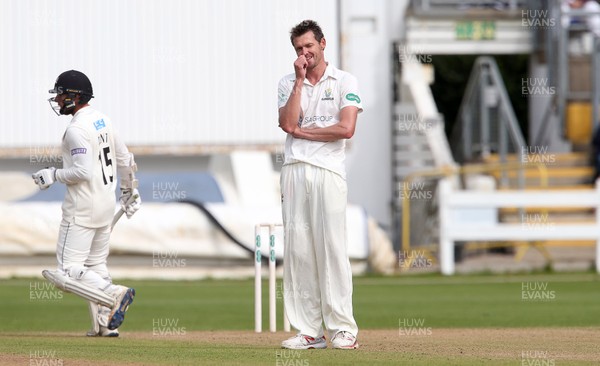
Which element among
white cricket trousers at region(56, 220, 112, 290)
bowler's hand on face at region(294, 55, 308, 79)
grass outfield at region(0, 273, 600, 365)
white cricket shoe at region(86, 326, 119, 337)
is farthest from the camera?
white cricket shoe at region(86, 326, 119, 337)

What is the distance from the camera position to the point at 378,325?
48.4 feet

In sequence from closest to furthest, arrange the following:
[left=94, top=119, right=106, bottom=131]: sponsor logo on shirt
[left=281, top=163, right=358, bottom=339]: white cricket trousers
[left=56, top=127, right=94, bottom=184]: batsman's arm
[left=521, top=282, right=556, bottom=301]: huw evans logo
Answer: [left=281, top=163, right=358, bottom=339]: white cricket trousers, [left=56, top=127, right=94, bottom=184]: batsman's arm, [left=94, top=119, right=106, bottom=131]: sponsor logo on shirt, [left=521, top=282, right=556, bottom=301]: huw evans logo

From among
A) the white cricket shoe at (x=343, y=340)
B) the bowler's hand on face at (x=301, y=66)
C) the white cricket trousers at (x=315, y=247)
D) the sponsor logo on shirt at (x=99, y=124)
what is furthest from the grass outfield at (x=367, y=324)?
the bowler's hand on face at (x=301, y=66)

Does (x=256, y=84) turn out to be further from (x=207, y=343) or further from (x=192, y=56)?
(x=207, y=343)

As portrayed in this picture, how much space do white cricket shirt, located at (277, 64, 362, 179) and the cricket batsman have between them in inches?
96.9

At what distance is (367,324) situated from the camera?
585 inches

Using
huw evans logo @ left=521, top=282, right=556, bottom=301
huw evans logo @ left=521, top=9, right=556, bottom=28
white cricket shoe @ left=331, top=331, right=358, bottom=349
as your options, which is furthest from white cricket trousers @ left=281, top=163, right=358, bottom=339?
huw evans logo @ left=521, top=9, right=556, bottom=28

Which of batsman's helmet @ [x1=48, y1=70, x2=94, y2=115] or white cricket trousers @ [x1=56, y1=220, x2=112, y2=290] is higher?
batsman's helmet @ [x1=48, y1=70, x2=94, y2=115]

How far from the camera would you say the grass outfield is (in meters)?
9.71

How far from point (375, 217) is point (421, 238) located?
1.97 meters

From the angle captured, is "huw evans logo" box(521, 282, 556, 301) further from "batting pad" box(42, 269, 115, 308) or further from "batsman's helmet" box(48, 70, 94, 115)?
"batsman's helmet" box(48, 70, 94, 115)

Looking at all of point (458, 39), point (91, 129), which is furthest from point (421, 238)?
point (91, 129)

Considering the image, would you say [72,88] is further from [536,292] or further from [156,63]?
[156,63]

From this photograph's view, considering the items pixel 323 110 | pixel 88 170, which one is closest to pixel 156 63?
pixel 88 170
